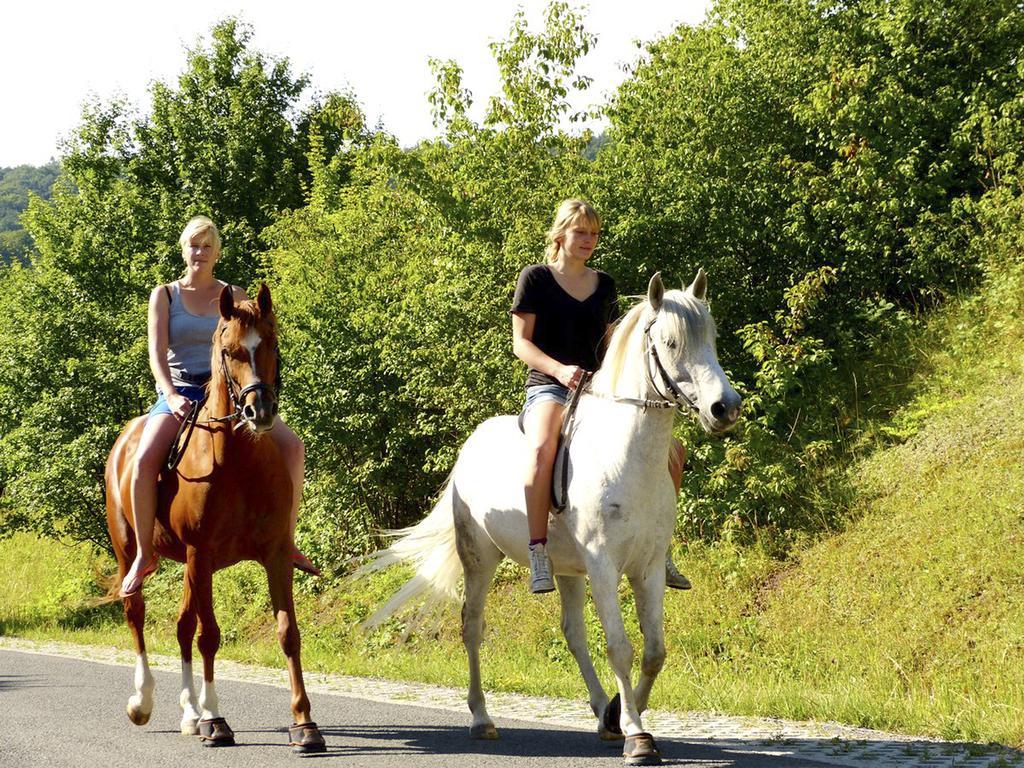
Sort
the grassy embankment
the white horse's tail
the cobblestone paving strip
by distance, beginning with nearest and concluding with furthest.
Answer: the cobblestone paving strip → the white horse's tail → the grassy embankment

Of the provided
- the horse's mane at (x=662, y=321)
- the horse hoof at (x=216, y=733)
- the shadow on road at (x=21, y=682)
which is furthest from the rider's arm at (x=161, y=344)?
the shadow on road at (x=21, y=682)

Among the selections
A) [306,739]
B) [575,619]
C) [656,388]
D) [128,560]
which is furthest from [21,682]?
[656,388]

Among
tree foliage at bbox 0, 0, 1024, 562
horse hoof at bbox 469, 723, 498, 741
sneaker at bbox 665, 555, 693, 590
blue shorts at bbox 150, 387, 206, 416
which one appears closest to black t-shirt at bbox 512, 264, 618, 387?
sneaker at bbox 665, 555, 693, 590

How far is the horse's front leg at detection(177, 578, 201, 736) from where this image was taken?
7.70 meters

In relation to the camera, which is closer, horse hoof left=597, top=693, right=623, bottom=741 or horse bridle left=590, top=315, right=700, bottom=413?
horse bridle left=590, top=315, right=700, bottom=413

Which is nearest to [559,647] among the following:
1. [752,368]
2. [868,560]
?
[868,560]

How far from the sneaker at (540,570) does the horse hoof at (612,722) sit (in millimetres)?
797

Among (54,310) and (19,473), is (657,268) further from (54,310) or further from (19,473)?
(19,473)

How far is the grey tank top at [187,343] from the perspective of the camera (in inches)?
312

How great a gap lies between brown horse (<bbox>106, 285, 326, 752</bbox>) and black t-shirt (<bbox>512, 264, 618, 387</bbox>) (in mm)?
1590

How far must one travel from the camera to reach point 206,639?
7531 millimetres

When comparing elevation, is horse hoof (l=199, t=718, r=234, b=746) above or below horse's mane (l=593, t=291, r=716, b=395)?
below

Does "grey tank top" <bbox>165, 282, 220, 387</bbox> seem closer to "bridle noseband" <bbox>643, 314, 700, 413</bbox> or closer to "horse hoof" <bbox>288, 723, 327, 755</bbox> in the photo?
"horse hoof" <bbox>288, 723, 327, 755</bbox>

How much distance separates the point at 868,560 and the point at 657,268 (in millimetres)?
4873
